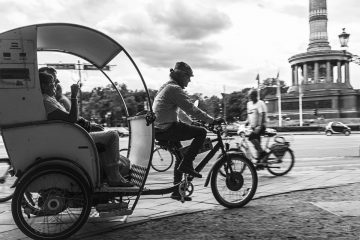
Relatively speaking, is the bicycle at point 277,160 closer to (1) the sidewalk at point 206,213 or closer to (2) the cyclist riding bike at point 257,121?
(2) the cyclist riding bike at point 257,121

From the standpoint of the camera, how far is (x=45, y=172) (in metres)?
4.52

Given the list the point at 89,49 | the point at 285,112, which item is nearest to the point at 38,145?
the point at 89,49

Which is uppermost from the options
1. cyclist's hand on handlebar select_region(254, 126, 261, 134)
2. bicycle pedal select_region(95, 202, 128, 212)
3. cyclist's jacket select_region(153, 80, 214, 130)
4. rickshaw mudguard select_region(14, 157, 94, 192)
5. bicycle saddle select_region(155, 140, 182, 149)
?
cyclist's jacket select_region(153, 80, 214, 130)

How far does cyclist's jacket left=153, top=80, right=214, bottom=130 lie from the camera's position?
578cm

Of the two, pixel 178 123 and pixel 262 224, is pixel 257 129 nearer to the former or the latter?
pixel 178 123

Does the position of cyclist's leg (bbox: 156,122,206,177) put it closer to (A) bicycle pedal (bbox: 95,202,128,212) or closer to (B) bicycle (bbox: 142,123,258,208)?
(B) bicycle (bbox: 142,123,258,208)

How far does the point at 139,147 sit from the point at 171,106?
2.63 ft

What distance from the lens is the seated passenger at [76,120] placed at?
4.62m

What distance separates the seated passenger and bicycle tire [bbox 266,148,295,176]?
5.42 metres

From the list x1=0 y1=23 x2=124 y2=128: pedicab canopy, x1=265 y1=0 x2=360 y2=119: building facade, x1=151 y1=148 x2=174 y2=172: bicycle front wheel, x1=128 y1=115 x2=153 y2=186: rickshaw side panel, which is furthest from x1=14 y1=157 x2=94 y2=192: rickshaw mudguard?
x1=265 y1=0 x2=360 y2=119: building facade

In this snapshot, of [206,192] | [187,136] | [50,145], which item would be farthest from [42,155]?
[206,192]

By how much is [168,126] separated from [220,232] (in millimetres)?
1674

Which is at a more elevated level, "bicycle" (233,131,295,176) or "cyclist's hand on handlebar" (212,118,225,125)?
"cyclist's hand on handlebar" (212,118,225,125)

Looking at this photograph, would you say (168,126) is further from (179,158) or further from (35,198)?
(35,198)
